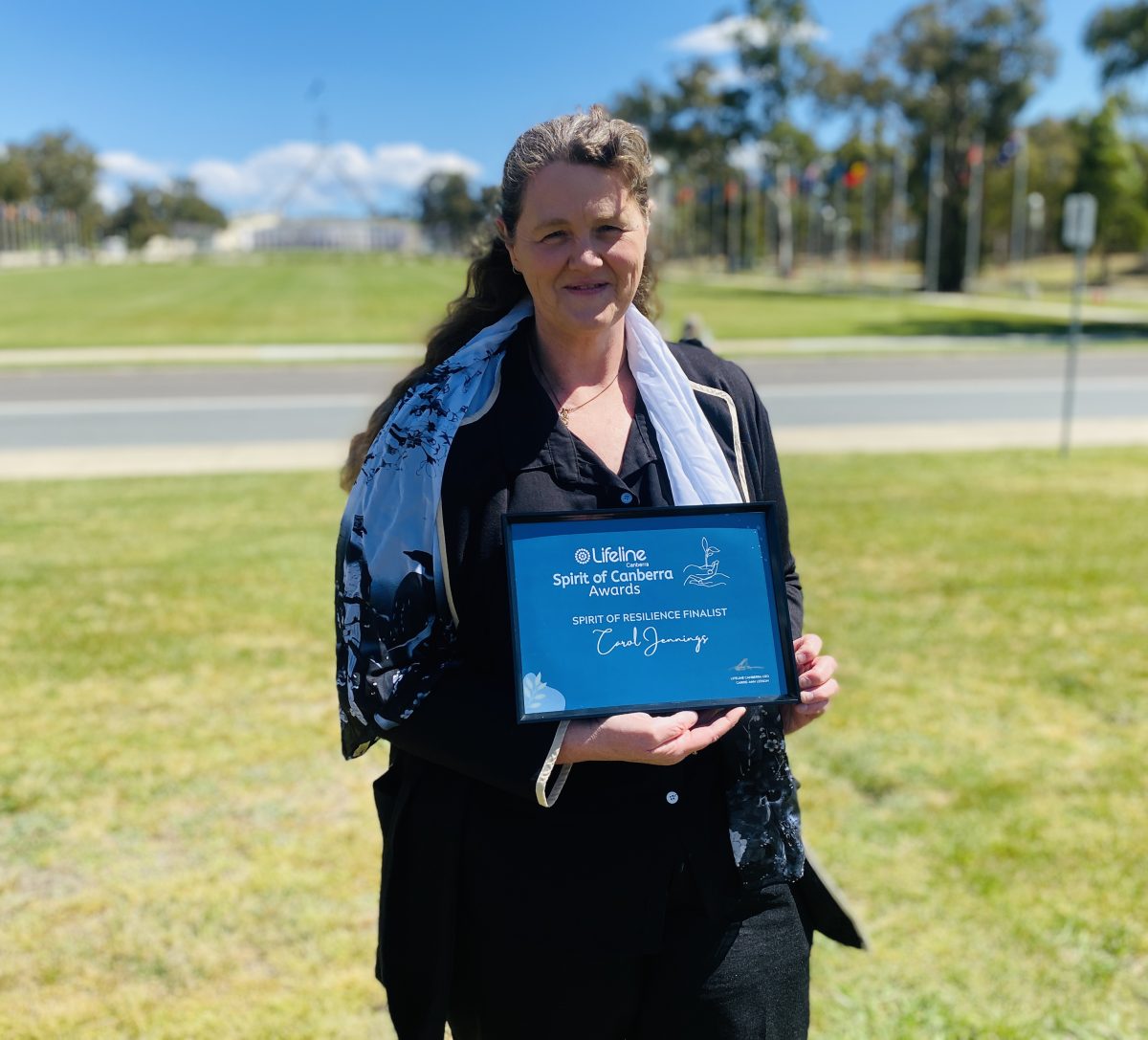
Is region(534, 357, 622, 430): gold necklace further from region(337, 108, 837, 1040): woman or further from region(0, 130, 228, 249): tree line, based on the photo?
region(0, 130, 228, 249): tree line

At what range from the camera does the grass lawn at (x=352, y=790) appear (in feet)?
10.1

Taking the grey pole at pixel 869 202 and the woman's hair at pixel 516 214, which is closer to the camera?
the woman's hair at pixel 516 214

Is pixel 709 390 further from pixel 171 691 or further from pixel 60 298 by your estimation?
pixel 60 298

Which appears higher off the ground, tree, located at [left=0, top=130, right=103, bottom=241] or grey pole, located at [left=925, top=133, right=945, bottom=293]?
tree, located at [left=0, top=130, right=103, bottom=241]

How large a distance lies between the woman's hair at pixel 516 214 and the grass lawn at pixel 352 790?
1874mm

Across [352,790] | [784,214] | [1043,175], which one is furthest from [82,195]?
[352,790]

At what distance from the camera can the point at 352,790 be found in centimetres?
425

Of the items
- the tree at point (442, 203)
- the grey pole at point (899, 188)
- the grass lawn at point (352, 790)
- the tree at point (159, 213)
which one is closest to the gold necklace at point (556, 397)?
the grass lawn at point (352, 790)

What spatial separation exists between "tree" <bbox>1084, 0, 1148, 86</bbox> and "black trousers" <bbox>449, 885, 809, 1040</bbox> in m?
36.0

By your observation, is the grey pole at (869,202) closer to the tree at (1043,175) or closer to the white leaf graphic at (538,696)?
the tree at (1043,175)

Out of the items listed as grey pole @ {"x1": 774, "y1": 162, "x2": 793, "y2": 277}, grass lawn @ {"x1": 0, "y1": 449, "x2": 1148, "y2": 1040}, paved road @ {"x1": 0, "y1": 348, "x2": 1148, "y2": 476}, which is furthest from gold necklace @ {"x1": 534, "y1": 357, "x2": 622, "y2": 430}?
grey pole @ {"x1": 774, "y1": 162, "x2": 793, "y2": 277}

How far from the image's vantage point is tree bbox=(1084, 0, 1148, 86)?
31.4m

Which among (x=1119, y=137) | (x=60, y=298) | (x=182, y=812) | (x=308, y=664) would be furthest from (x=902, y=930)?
(x=1119, y=137)

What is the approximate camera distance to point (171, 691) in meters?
5.08
